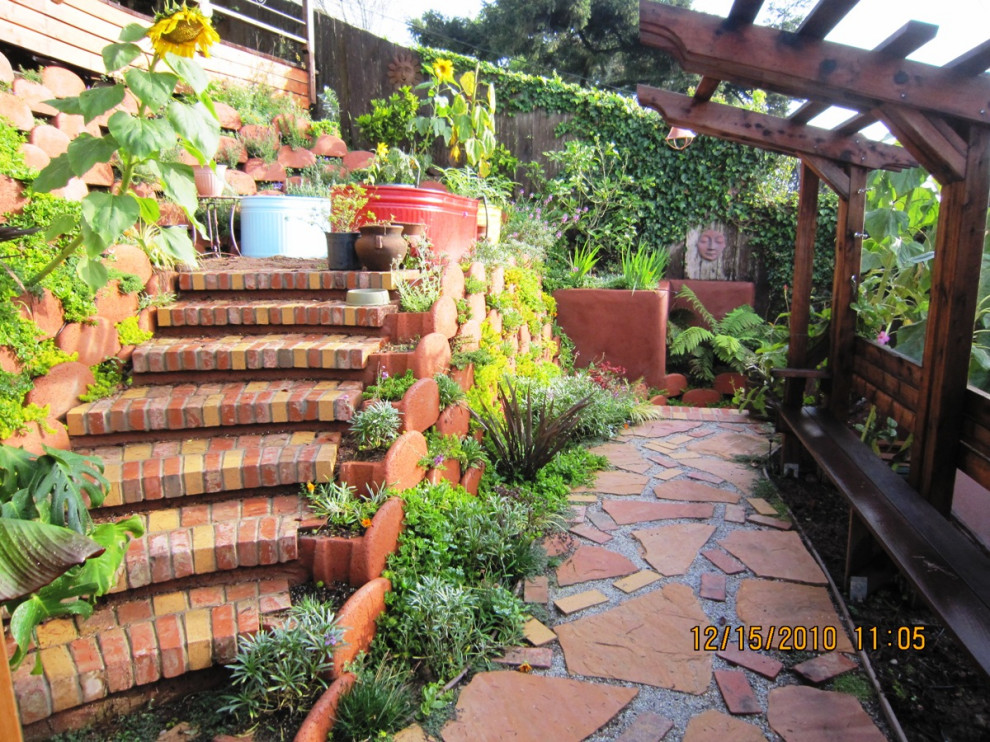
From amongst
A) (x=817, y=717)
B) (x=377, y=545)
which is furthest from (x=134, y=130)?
(x=817, y=717)

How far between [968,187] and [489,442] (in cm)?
238

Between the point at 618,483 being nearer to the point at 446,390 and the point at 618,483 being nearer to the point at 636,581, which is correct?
the point at 636,581

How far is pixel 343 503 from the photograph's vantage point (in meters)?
2.37

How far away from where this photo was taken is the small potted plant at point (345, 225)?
3.62 metres

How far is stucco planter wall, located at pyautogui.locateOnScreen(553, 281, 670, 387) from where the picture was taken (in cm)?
565

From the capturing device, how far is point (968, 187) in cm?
206

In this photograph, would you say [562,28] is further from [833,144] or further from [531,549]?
[531,549]

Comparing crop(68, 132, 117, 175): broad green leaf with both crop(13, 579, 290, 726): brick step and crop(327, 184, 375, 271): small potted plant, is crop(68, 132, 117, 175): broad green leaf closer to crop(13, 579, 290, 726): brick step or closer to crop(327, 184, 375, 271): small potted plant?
crop(13, 579, 290, 726): brick step

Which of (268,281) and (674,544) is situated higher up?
(268,281)

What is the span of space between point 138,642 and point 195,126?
5.05 feet

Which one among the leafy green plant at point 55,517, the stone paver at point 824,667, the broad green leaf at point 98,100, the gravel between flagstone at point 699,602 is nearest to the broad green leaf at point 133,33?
the broad green leaf at point 98,100

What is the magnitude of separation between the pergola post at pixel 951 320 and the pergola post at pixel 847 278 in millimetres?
1102

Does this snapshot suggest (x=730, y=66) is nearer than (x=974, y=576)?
No

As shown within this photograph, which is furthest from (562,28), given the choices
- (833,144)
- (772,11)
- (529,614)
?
(529,614)
